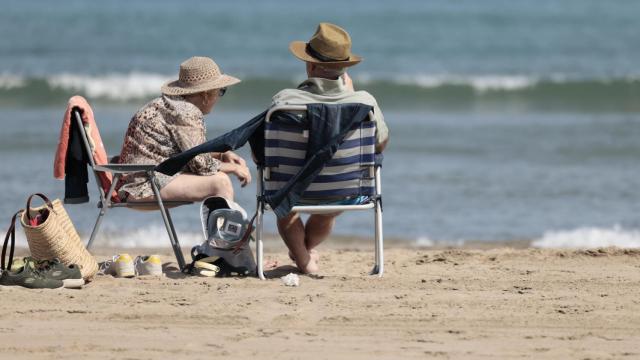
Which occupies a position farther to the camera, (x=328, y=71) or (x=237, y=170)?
(x=237, y=170)

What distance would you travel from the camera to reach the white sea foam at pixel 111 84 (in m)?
18.2

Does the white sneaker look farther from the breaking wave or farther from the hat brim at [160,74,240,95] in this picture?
the breaking wave

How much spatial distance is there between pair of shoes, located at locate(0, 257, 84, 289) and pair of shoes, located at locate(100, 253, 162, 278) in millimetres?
367

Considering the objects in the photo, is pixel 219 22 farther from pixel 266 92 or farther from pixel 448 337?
pixel 448 337

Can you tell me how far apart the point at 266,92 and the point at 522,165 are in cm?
795

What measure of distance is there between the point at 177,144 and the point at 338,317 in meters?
1.45

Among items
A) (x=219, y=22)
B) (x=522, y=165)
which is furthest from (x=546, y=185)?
(x=219, y=22)

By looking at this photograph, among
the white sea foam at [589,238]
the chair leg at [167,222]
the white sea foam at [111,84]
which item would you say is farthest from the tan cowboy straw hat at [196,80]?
the white sea foam at [111,84]

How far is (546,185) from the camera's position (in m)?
9.58

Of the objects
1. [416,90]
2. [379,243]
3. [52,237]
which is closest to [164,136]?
[52,237]

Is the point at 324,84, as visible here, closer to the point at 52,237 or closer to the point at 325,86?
the point at 325,86

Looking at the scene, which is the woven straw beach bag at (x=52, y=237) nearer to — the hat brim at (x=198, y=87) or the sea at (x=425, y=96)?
the hat brim at (x=198, y=87)

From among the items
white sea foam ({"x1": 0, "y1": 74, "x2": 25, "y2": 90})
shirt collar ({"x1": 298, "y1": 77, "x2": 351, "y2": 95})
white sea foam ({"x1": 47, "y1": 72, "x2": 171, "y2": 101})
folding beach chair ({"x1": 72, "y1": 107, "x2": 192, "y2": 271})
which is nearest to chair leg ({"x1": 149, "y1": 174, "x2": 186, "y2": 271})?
folding beach chair ({"x1": 72, "y1": 107, "x2": 192, "y2": 271})

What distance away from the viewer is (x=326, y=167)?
5.28 metres
